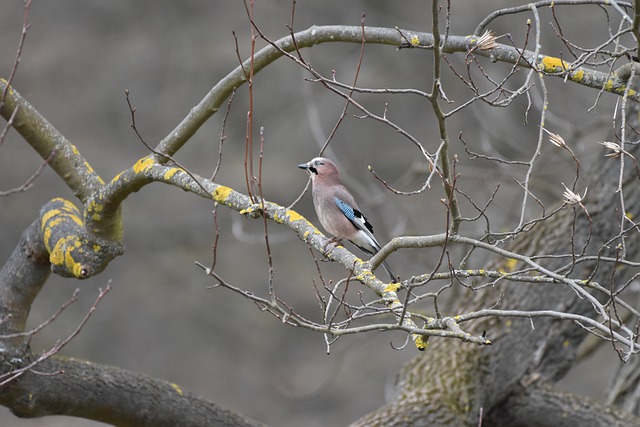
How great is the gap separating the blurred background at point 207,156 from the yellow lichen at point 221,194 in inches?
318

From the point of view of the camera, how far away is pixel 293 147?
12914 mm

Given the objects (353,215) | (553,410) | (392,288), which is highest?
(353,215)

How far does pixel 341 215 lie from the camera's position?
5.40m

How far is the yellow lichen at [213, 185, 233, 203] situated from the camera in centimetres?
416

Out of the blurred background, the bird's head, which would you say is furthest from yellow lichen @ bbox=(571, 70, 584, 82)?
the blurred background

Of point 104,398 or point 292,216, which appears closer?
point 292,216

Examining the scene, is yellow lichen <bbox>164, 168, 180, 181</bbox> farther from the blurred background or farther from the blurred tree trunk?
the blurred background

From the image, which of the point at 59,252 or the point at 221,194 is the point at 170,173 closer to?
the point at 221,194

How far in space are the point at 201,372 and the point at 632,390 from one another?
7.43 m

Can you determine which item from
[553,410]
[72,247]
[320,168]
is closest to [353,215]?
[320,168]

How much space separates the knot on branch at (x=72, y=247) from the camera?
4742mm

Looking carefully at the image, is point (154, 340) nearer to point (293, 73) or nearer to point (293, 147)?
point (293, 147)

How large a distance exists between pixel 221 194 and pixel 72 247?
1036 millimetres

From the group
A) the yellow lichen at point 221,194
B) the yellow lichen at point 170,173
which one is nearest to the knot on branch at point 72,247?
the yellow lichen at point 170,173
